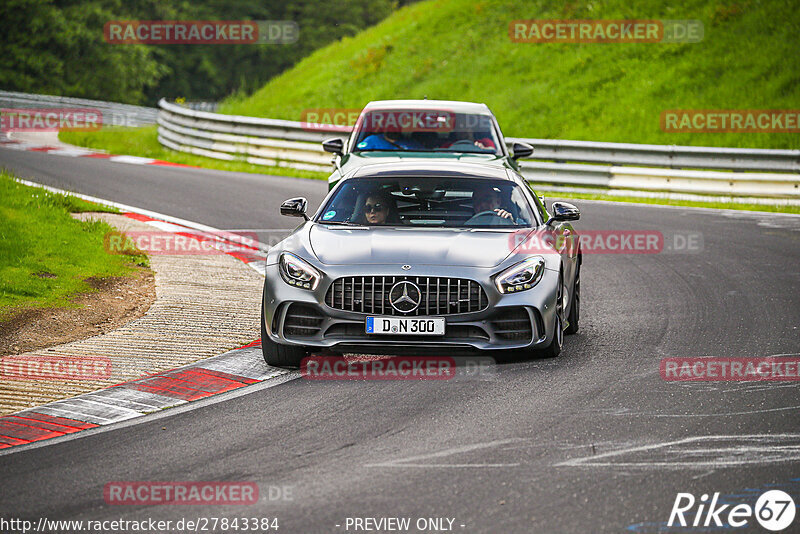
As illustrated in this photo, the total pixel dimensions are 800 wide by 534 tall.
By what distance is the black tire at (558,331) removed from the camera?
841cm

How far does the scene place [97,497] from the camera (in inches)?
217

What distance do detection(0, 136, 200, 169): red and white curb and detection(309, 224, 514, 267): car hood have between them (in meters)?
15.9

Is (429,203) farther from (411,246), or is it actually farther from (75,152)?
(75,152)

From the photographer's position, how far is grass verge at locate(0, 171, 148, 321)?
10352mm

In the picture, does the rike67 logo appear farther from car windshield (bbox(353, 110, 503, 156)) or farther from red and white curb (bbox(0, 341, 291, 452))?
car windshield (bbox(353, 110, 503, 156))

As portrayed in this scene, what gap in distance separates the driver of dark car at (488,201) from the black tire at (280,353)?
2028 millimetres

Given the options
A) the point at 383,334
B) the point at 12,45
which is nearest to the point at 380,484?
the point at 383,334

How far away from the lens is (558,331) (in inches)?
335

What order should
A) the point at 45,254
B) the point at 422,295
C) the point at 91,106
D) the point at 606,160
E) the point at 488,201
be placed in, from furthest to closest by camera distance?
the point at 91,106
the point at 606,160
the point at 45,254
the point at 488,201
the point at 422,295

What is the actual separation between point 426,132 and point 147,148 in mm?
15786

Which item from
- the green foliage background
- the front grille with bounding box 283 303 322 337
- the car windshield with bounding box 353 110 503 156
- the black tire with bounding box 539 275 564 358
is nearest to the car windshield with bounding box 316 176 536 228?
the black tire with bounding box 539 275 564 358

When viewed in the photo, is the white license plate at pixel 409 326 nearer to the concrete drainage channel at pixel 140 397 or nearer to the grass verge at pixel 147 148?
the concrete drainage channel at pixel 140 397

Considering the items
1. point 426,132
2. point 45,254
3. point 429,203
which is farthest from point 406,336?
point 426,132

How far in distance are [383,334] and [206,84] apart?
64972mm
